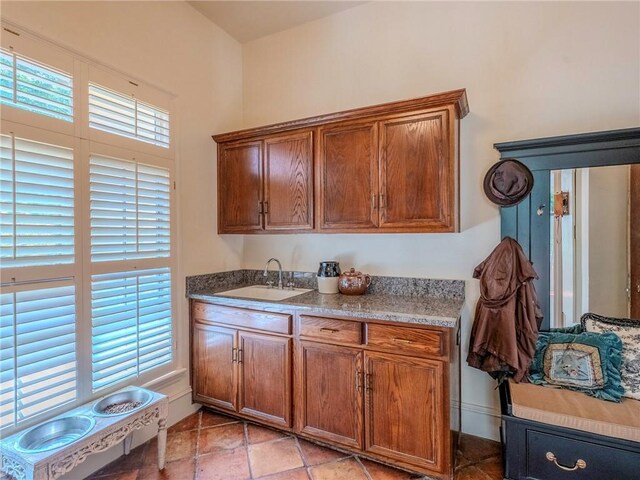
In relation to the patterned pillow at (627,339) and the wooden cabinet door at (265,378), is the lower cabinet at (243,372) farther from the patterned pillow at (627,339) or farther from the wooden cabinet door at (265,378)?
the patterned pillow at (627,339)

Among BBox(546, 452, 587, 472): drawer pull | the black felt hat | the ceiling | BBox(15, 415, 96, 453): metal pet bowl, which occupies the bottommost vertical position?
BBox(546, 452, 587, 472): drawer pull

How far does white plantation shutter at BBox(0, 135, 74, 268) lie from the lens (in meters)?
1.58

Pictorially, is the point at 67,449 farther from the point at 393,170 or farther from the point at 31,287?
the point at 393,170

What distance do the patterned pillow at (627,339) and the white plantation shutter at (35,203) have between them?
9.92ft

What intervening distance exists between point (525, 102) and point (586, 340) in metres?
1.49

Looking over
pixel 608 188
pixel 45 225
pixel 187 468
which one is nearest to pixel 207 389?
pixel 187 468

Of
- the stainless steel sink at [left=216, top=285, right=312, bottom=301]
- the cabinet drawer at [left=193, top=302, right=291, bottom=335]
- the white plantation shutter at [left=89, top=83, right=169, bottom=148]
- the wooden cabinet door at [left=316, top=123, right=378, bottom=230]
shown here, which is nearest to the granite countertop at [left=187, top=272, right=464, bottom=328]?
the cabinet drawer at [left=193, top=302, right=291, bottom=335]

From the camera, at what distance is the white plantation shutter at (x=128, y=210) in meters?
1.98

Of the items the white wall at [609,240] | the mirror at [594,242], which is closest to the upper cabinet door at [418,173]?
the mirror at [594,242]

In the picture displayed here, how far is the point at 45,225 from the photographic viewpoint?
1.72 meters

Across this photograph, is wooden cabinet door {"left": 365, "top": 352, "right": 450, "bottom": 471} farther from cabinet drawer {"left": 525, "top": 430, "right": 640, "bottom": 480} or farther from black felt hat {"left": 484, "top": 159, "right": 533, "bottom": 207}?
black felt hat {"left": 484, "top": 159, "right": 533, "bottom": 207}

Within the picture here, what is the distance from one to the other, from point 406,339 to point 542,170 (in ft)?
4.45

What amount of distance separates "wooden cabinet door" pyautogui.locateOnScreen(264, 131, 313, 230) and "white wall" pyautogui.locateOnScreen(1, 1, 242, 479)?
1.85 feet

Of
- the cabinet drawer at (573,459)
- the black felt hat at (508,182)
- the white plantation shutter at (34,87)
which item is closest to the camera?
the cabinet drawer at (573,459)
